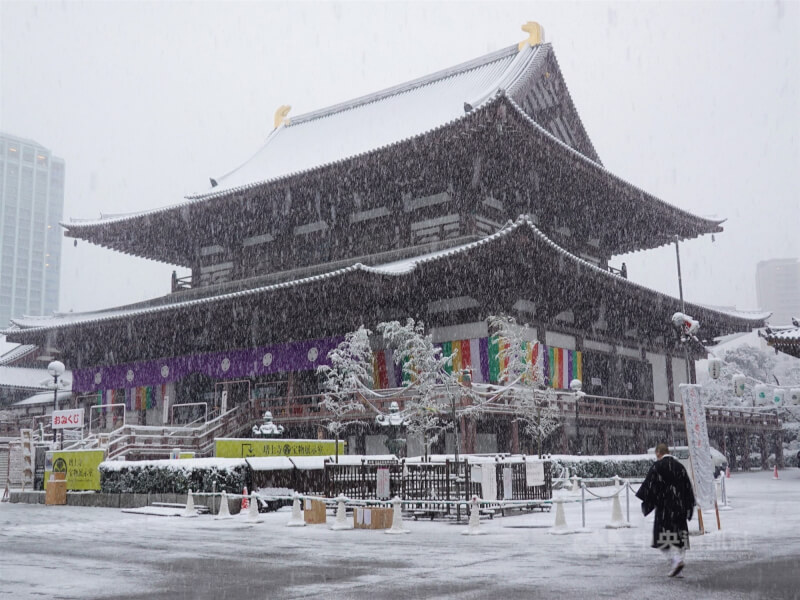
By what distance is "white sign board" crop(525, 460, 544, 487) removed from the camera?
16.5 meters

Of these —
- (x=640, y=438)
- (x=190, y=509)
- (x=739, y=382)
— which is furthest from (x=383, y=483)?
(x=739, y=382)

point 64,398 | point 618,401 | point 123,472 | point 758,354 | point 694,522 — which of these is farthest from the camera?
point 758,354

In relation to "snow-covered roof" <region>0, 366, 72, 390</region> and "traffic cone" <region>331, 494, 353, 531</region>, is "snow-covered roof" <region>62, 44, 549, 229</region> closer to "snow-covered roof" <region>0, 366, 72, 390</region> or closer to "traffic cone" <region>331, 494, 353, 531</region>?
"traffic cone" <region>331, 494, 353, 531</region>

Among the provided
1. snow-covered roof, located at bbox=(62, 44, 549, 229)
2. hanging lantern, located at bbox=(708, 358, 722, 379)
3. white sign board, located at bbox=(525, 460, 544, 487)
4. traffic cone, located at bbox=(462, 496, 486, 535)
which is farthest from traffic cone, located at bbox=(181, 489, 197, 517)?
hanging lantern, located at bbox=(708, 358, 722, 379)

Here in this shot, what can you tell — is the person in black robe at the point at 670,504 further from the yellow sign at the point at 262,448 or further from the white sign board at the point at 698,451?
the yellow sign at the point at 262,448

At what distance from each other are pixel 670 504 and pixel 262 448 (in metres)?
12.8

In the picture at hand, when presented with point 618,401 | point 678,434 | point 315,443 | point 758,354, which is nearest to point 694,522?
point 315,443

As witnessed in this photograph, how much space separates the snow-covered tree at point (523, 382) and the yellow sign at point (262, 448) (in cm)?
573

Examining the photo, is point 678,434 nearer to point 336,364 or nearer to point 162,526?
point 336,364

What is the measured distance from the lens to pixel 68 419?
23859mm

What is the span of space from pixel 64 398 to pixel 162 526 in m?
30.7

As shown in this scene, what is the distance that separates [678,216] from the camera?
34.0 metres

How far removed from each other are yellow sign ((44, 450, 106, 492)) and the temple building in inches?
254

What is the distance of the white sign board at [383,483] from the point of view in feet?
49.5
